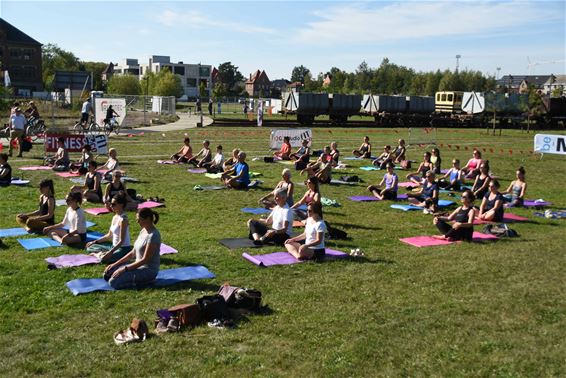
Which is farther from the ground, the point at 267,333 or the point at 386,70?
the point at 386,70

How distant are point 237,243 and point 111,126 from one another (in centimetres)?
2404

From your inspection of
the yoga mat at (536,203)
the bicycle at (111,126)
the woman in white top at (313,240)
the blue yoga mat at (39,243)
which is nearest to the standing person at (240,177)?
the blue yoga mat at (39,243)

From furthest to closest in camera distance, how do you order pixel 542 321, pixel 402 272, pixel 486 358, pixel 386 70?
pixel 386 70 < pixel 402 272 < pixel 542 321 < pixel 486 358

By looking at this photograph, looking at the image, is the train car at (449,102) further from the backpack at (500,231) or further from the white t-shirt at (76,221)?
the white t-shirt at (76,221)

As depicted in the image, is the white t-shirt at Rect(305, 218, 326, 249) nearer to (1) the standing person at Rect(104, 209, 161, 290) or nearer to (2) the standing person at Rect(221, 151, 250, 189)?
(1) the standing person at Rect(104, 209, 161, 290)

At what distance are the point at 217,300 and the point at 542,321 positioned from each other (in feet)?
14.0

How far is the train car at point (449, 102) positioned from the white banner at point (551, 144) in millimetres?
31409

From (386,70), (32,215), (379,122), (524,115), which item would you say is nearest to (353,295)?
(32,215)

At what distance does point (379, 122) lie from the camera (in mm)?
54844

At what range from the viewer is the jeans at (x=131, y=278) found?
8172 mm

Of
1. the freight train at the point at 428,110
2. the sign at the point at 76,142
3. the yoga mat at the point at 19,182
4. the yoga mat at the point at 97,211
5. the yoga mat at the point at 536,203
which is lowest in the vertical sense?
the yoga mat at the point at 97,211

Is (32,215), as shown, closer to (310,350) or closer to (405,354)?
(310,350)

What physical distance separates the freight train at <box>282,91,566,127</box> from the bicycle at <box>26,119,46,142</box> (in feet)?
86.1

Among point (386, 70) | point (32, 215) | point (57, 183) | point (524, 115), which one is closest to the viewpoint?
point (32, 215)
